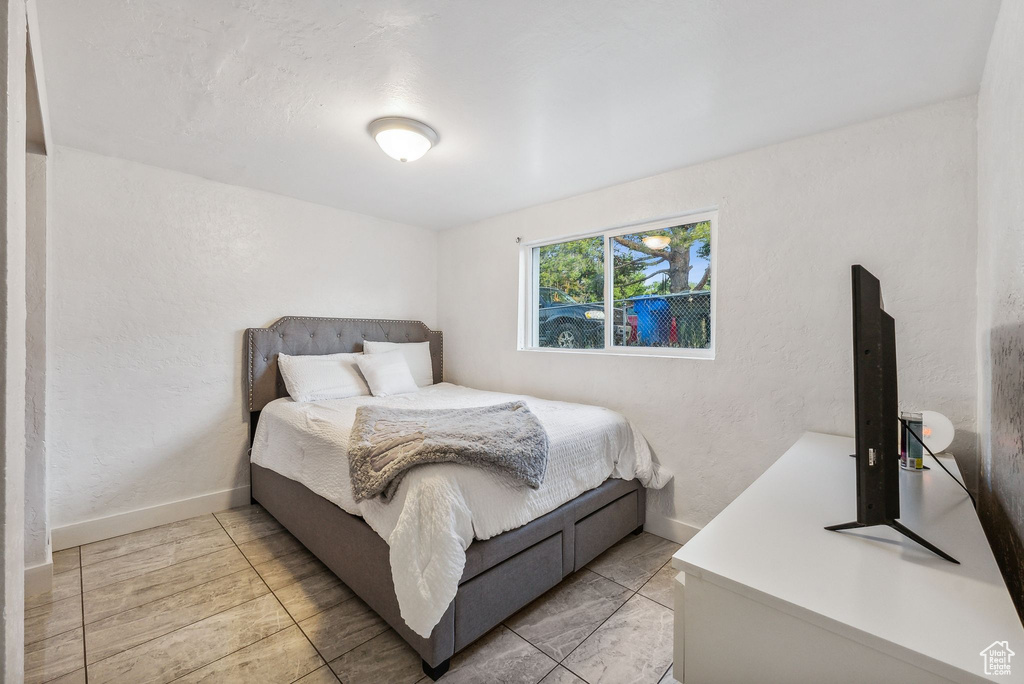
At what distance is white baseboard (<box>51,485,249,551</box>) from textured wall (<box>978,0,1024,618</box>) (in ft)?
12.7

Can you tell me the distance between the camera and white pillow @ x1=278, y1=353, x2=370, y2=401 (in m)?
3.06

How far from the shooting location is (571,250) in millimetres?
3430

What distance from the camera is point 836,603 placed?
0.79 meters

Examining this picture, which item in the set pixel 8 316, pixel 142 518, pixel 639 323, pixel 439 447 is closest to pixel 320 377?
pixel 142 518

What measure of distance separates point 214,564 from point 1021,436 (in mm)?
3315

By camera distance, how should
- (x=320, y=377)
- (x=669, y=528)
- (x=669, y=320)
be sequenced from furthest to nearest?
(x=320, y=377) < (x=669, y=320) < (x=669, y=528)

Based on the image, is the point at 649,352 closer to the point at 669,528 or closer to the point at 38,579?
the point at 669,528

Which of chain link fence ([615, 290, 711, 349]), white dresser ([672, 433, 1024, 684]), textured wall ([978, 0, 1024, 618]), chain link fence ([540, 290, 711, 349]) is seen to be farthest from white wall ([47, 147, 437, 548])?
textured wall ([978, 0, 1024, 618])

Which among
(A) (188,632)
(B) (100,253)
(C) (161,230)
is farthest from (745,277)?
(B) (100,253)

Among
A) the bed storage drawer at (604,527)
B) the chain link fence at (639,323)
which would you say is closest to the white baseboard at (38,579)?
the bed storage drawer at (604,527)

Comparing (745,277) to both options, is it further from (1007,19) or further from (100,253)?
(100,253)

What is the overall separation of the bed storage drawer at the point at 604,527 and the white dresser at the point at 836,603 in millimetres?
1183

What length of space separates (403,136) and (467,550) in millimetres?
1924

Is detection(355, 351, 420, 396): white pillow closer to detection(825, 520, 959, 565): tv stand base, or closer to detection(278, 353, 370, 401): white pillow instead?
detection(278, 353, 370, 401): white pillow
